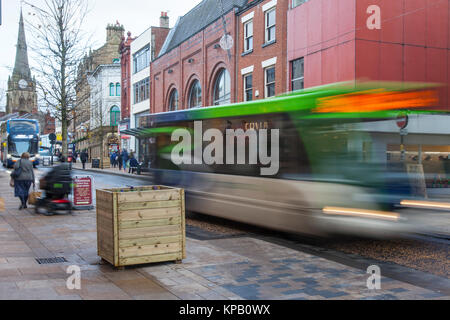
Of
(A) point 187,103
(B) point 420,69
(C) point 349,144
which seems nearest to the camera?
(C) point 349,144

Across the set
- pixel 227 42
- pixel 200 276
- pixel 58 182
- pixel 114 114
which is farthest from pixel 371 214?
pixel 114 114

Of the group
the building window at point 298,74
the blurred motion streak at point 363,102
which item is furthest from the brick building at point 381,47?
the blurred motion streak at point 363,102

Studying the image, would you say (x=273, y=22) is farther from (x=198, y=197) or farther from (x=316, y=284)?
(x=316, y=284)

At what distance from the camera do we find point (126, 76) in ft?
172

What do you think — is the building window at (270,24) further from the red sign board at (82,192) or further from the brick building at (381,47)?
the red sign board at (82,192)

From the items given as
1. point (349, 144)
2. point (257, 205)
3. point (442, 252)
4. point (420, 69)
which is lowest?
point (442, 252)

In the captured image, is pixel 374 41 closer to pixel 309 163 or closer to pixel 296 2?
pixel 296 2

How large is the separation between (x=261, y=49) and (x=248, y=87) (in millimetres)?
2426

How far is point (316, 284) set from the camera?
604 cm

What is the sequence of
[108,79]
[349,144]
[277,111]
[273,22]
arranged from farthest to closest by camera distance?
1. [108,79]
2. [273,22]
3. [277,111]
4. [349,144]

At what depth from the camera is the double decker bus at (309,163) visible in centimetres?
805

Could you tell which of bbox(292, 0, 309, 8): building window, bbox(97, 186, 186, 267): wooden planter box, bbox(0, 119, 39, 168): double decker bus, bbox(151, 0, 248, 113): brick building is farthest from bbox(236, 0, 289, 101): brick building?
bbox(0, 119, 39, 168): double decker bus

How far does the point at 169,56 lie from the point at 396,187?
32420 millimetres

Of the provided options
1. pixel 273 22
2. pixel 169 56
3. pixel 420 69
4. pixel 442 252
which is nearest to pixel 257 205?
pixel 442 252
